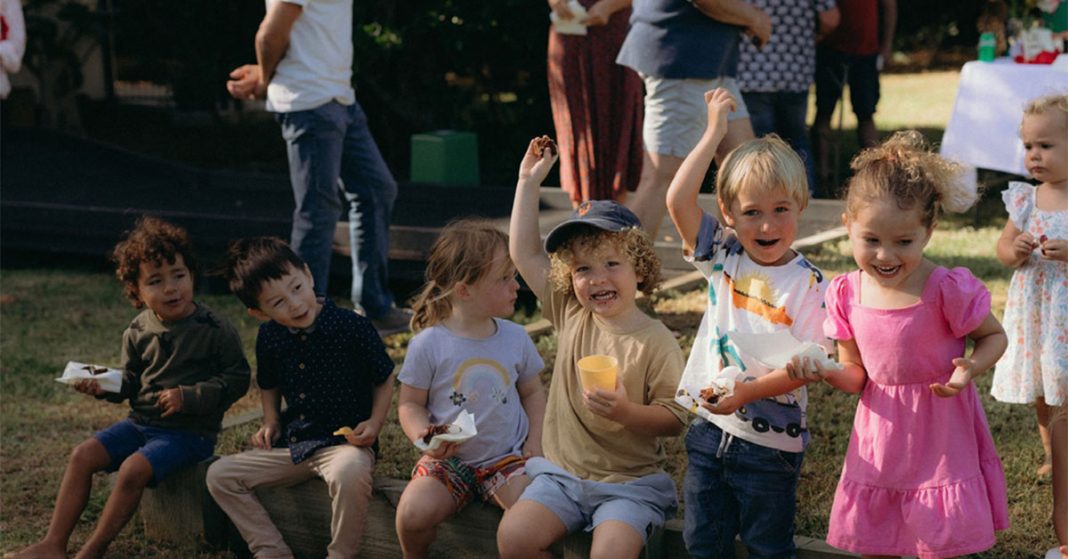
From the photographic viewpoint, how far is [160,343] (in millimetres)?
4137

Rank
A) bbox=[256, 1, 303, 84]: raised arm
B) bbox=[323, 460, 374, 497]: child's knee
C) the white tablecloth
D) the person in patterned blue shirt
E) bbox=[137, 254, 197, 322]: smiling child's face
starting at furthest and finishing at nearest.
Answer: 1. the white tablecloth
2. the person in patterned blue shirt
3. bbox=[256, 1, 303, 84]: raised arm
4. bbox=[137, 254, 197, 322]: smiling child's face
5. bbox=[323, 460, 374, 497]: child's knee

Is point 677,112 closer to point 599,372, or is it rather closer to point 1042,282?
point 1042,282

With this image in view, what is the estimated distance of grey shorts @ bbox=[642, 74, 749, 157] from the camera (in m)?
5.23

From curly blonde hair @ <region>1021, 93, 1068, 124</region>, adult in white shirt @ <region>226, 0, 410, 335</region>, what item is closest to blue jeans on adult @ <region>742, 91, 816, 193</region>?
adult in white shirt @ <region>226, 0, 410, 335</region>

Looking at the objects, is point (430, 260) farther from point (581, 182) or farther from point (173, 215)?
point (173, 215)

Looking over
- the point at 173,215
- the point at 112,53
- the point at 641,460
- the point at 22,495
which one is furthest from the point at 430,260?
the point at 112,53

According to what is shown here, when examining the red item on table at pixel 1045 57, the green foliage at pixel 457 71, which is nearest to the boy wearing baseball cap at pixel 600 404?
the red item on table at pixel 1045 57

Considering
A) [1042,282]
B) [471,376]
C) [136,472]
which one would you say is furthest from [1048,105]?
[136,472]

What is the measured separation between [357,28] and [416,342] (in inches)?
306

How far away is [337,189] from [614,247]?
270 centimetres

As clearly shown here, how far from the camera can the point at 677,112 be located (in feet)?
17.2

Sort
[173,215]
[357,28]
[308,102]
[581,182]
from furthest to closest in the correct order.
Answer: [357,28] < [173,215] < [581,182] < [308,102]

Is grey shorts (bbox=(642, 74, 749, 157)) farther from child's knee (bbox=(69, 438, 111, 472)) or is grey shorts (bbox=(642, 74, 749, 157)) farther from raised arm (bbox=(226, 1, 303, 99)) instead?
child's knee (bbox=(69, 438, 111, 472))

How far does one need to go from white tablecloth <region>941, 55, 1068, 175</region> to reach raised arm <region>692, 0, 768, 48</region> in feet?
10.6
